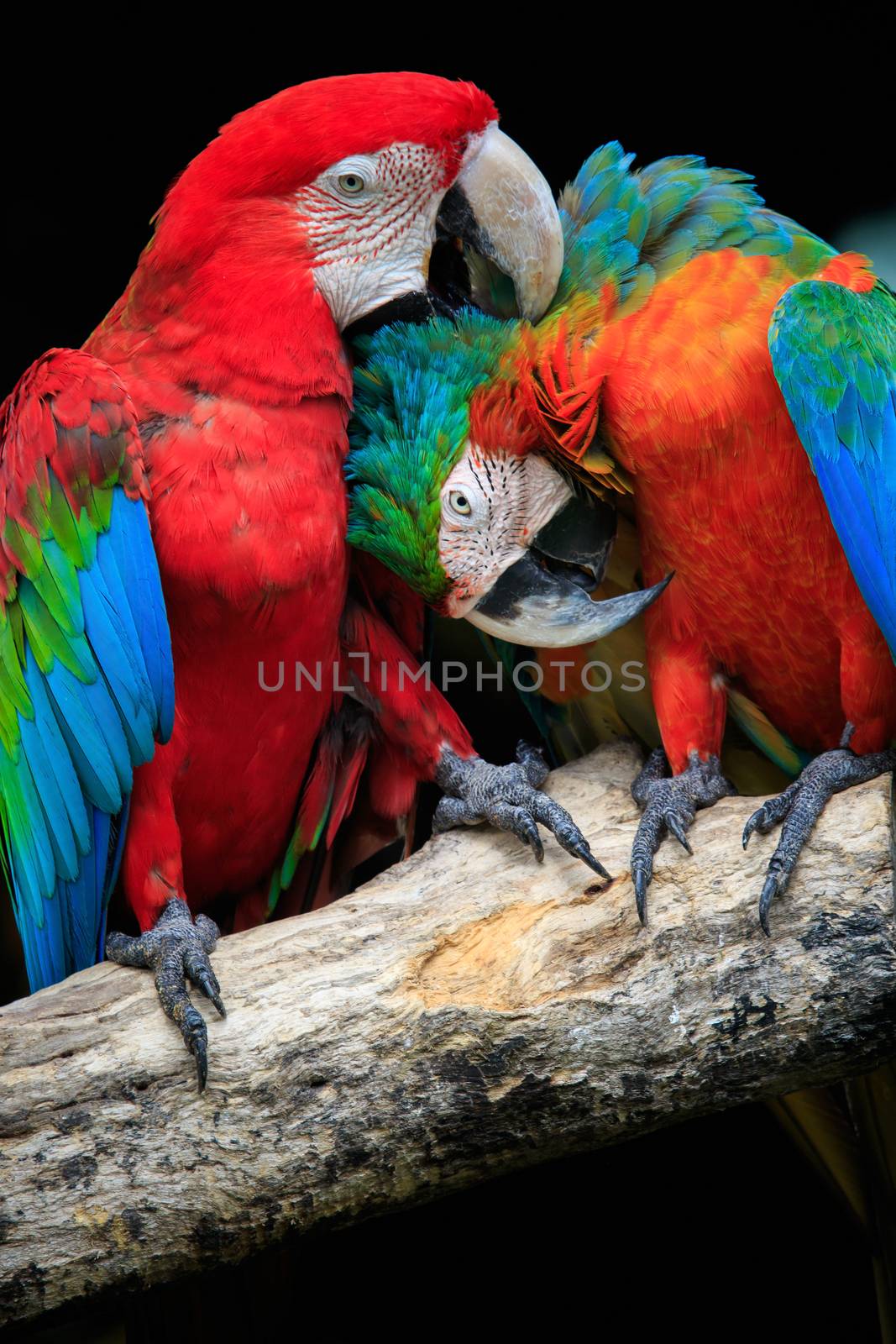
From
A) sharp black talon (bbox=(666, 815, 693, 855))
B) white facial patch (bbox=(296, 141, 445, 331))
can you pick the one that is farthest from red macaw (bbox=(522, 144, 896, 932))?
white facial patch (bbox=(296, 141, 445, 331))

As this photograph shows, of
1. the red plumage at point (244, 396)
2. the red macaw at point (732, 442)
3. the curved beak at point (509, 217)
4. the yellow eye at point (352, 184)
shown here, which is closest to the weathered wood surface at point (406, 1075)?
the red macaw at point (732, 442)

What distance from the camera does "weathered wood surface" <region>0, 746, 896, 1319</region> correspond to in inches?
65.6

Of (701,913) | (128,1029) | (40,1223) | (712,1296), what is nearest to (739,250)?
(701,913)

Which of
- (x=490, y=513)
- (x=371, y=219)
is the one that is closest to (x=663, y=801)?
(x=490, y=513)

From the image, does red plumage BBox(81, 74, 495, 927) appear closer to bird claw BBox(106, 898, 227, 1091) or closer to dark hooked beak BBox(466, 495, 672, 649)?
bird claw BBox(106, 898, 227, 1091)

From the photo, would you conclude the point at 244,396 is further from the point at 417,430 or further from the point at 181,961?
the point at 181,961

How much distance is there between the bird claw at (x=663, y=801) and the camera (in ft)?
6.16

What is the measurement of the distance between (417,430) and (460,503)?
0.15 metres

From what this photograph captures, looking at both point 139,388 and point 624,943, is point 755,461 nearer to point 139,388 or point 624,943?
point 624,943

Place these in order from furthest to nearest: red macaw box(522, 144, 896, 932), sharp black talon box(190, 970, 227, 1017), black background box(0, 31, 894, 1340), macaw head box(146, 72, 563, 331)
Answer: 1. black background box(0, 31, 894, 1340)
2. macaw head box(146, 72, 563, 331)
3. red macaw box(522, 144, 896, 932)
4. sharp black talon box(190, 970, 227, 1017)

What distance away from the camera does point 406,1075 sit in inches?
67.0

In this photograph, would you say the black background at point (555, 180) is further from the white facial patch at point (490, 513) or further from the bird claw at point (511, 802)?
the white facial patch at point (490, 513)

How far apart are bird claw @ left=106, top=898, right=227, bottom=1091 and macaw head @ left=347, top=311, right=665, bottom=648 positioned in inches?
27.5

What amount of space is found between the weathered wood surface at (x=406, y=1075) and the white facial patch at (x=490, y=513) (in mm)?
676
